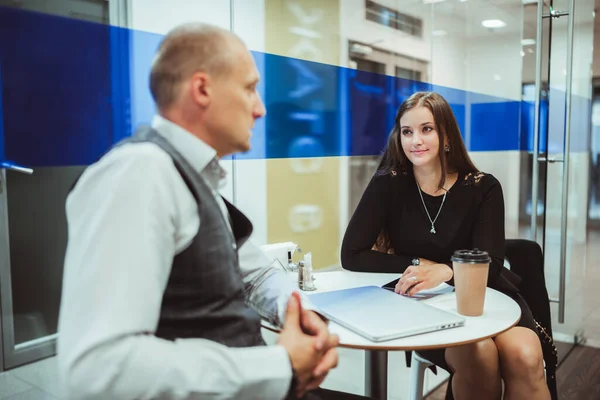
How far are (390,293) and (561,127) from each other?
2.53 metres

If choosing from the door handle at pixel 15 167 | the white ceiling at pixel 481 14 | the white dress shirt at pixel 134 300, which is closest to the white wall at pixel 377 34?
the white ceiling at pixel 481 14

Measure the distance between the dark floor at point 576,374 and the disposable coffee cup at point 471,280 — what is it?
1653 millimetres

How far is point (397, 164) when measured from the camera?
2.21 metres

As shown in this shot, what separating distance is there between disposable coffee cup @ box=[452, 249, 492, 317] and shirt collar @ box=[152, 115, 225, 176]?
768mm

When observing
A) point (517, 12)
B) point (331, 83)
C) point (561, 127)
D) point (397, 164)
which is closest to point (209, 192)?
point (397, 164)

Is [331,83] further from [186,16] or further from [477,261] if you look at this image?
[477,261]

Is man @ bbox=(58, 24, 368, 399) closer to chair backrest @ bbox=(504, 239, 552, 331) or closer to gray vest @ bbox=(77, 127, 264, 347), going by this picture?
gray vest @ bbox=(77, 127, 264, 347)

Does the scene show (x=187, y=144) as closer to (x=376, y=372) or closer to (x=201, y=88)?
(x=201, y=88)

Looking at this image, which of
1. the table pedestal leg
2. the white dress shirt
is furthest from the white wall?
the white dress shirt

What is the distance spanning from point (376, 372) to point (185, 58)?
4.30 ft

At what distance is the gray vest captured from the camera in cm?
90

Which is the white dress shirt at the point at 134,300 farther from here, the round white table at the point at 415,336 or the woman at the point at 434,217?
the woman at the point at 434,217

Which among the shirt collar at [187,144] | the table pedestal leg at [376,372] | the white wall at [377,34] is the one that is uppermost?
the white wall at [377,34]

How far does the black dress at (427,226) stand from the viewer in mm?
1970
